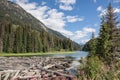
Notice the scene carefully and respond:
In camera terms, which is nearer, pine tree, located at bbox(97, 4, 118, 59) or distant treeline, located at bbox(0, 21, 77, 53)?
pine tree, located at bbox(97, 4, 118, 59)

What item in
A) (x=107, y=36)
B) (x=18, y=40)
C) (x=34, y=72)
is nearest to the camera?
(x=34, y=72)

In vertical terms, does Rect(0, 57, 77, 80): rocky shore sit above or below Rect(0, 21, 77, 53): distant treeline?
below

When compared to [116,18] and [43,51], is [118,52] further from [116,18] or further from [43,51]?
[43,51]

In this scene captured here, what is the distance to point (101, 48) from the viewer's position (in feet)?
111

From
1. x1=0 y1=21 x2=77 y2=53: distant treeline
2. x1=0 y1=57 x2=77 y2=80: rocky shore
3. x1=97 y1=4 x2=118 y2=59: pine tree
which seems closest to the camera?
x1=0 y1=57 x2=77 y2=80: rocky shore

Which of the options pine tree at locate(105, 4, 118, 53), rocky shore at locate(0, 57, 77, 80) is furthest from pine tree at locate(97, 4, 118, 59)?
rocky shore at locate(0, 57, 77, 80)

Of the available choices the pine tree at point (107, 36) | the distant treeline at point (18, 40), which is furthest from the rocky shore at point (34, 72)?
the distant treeline at point (18, 40)

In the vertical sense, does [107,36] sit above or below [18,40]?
below

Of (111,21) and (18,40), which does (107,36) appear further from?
(18,40)

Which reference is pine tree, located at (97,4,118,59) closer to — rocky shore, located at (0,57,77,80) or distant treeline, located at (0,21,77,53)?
rocky shore, located at (0,57,77,80)

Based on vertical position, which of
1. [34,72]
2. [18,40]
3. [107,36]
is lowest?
[34,72]

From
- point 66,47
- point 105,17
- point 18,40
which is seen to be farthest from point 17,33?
point 105,17

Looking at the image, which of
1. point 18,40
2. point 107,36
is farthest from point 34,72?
point 18,40

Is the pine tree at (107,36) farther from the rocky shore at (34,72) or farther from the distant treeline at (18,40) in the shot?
the distant treeline at (18,40)
